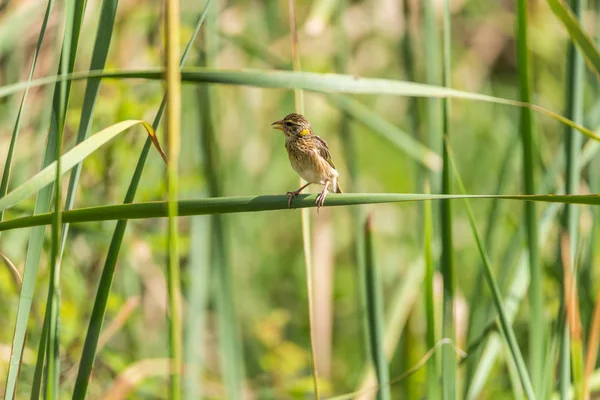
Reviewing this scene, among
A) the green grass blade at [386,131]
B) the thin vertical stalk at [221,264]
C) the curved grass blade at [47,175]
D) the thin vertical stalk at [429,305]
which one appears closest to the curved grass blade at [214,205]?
the curved grass blade at [47,175]

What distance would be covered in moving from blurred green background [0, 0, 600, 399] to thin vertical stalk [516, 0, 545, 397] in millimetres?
357

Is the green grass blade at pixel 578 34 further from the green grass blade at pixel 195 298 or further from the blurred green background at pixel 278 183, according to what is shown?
the green grass blade at pixel 195 298

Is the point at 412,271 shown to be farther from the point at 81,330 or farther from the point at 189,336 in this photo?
the point at 81,330

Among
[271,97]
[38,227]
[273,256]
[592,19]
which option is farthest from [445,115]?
[592,19]

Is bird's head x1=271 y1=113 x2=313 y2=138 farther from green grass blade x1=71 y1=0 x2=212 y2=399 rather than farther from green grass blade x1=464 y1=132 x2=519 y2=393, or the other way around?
green grass blade x1=71 y1=0 x2=212 y2=399

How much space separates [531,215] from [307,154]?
90cm

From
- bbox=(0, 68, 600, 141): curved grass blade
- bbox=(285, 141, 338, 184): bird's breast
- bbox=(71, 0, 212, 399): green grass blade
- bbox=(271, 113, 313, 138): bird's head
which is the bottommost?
bbox=(71, 0, 212, 399): green grass blade

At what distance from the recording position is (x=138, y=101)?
3227mm

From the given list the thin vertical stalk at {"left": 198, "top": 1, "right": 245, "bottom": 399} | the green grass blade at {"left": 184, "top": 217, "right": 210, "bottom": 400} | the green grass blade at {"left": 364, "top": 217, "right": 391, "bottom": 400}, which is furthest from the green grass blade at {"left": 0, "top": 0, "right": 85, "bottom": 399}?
the green grass blade at {"left": 184, "top": 217, "right": 210, "bottom": 400}

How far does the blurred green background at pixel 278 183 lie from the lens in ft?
9.46

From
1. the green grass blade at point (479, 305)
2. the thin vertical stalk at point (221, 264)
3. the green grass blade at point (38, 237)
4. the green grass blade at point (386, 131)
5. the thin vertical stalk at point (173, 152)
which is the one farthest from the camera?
the green grass blade at point (386, 131)

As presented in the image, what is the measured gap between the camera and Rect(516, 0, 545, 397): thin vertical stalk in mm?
1927

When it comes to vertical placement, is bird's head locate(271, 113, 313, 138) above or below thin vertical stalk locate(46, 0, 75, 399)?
above

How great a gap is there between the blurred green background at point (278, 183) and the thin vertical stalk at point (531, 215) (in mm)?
357
